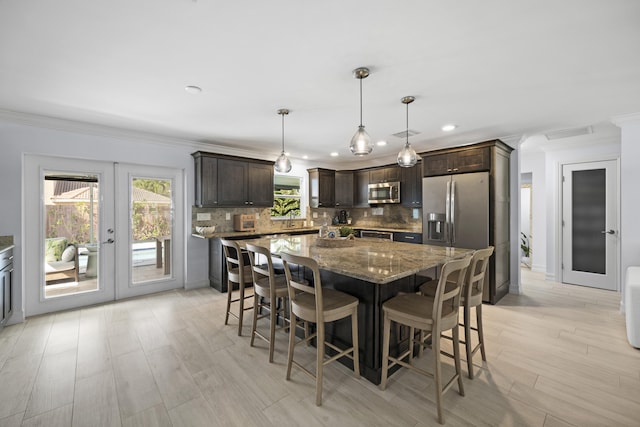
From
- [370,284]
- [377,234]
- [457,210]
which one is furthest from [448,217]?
[370,284]

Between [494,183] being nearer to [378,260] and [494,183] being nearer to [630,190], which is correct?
[630,190]

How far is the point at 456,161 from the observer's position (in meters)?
4.26

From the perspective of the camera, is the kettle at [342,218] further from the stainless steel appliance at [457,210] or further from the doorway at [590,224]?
the doorway at [590,224]

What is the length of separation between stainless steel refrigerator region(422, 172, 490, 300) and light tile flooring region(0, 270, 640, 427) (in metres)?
1.20

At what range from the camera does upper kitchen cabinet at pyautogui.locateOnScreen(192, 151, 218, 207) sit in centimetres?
462

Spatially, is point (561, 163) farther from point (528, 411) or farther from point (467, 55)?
point (528, 411)

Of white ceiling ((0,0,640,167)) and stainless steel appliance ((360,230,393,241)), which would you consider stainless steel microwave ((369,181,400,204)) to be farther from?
white ceiling ((0,0,640,167))

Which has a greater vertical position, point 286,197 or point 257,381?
point 286,197

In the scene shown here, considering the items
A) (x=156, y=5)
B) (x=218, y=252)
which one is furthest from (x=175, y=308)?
(x=156, y=5)

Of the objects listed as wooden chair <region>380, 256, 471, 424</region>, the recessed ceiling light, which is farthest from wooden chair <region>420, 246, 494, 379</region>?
the recessed ceiling light

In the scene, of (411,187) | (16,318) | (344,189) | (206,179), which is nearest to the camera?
(16,318)

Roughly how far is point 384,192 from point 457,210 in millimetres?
1954

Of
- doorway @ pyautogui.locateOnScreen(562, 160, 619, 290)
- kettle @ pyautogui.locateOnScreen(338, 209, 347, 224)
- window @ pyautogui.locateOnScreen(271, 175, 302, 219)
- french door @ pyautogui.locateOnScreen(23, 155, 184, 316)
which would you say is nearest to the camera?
french door @ pyautogui.locateOnScreen(23, 155, 184, 316)

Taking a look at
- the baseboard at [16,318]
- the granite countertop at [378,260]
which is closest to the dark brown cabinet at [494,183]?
the granite countertop at [378,260]
